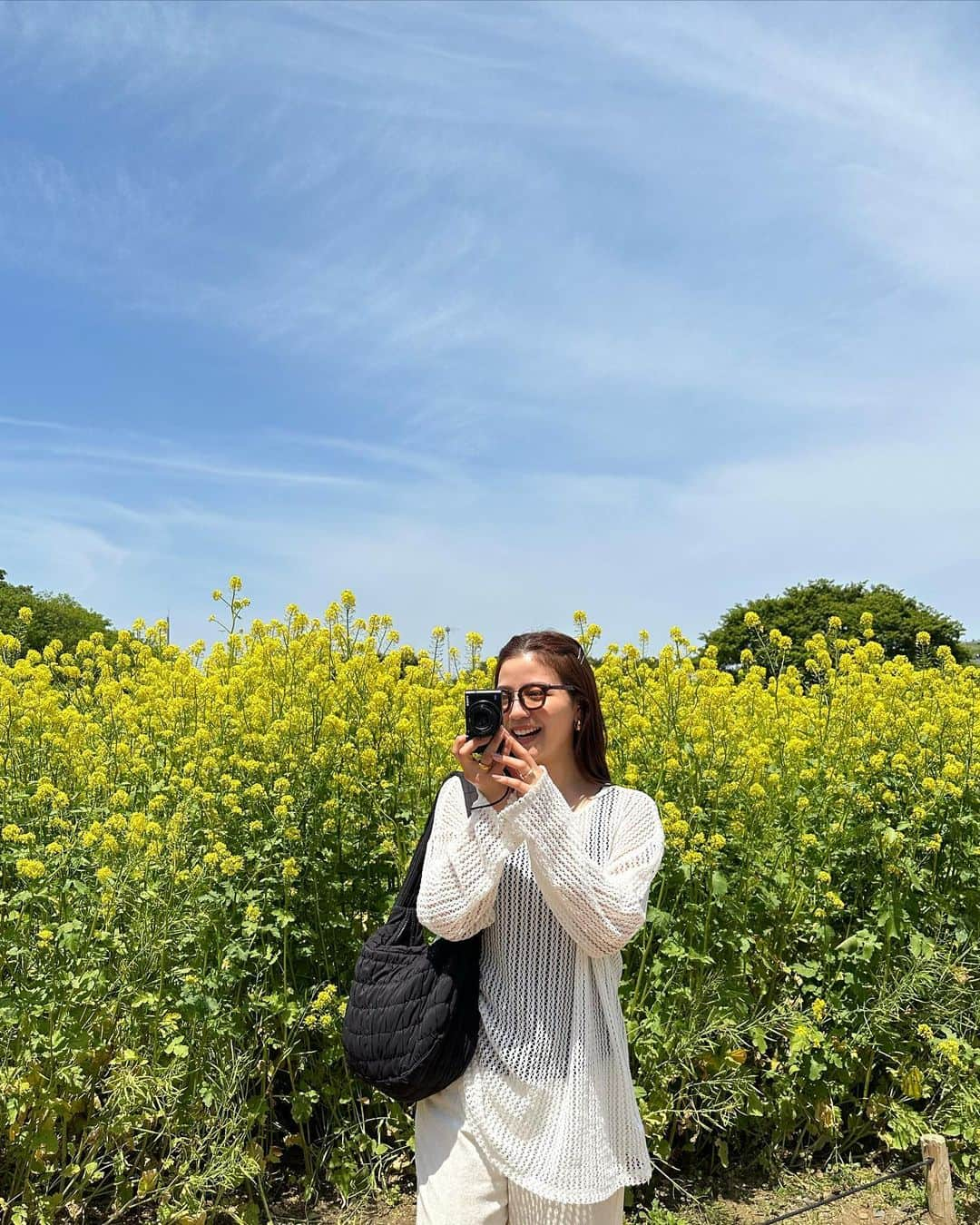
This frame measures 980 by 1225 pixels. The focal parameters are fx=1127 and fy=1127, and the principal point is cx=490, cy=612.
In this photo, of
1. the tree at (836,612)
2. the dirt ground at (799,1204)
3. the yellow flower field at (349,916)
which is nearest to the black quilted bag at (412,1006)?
the yellow flower field at (349,916)

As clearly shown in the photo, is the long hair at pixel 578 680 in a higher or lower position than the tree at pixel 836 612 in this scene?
lower

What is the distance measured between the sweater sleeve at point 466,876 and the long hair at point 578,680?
0.25 m

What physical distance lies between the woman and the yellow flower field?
46.6 inches

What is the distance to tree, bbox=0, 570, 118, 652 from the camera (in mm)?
24302

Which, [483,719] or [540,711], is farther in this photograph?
[540,711]

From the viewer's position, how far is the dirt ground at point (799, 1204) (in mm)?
3445

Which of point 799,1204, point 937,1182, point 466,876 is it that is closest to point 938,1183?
point 937,1182

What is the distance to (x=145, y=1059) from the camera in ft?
9.66

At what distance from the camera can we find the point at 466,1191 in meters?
1.84

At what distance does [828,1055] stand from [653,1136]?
25.0 inches

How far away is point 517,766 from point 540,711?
0.22 meters

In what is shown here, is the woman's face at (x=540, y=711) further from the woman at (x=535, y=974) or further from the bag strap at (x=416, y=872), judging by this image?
the bag strap at (x=416, y=872)

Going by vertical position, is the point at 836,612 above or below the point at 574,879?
above

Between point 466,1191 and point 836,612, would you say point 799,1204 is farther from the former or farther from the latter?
point 836,612
